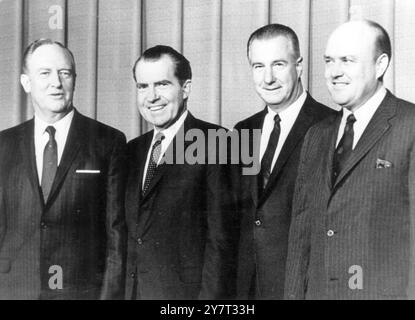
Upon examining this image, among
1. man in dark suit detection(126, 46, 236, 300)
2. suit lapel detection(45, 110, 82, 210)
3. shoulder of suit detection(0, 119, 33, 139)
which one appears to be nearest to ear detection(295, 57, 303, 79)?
man in dark suit detection(126, 46, 236, 300)

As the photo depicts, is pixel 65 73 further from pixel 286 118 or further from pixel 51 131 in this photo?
pixel 286 118

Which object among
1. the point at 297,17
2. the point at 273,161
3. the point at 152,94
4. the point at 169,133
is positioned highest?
the point at 297,17

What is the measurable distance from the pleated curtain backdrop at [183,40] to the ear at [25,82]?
0.04 meters

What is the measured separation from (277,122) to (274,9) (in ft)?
1.51

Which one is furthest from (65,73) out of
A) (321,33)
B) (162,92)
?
(321,33)

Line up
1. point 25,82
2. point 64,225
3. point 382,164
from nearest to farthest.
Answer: point 382,164, point 64,225, point 25,82

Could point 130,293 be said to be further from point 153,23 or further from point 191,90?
point 153,23

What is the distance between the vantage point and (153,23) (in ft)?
7.84

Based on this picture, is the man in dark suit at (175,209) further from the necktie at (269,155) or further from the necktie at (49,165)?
the necktie at (49,165)

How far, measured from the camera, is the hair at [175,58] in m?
2.25

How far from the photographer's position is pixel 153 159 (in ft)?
7.27

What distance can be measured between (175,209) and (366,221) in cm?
68

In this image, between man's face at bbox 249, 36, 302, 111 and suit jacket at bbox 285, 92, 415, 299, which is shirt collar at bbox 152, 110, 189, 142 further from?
suit jacket at bbox 285, 92, 415, 299

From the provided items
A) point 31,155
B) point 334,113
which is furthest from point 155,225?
point 334,113
